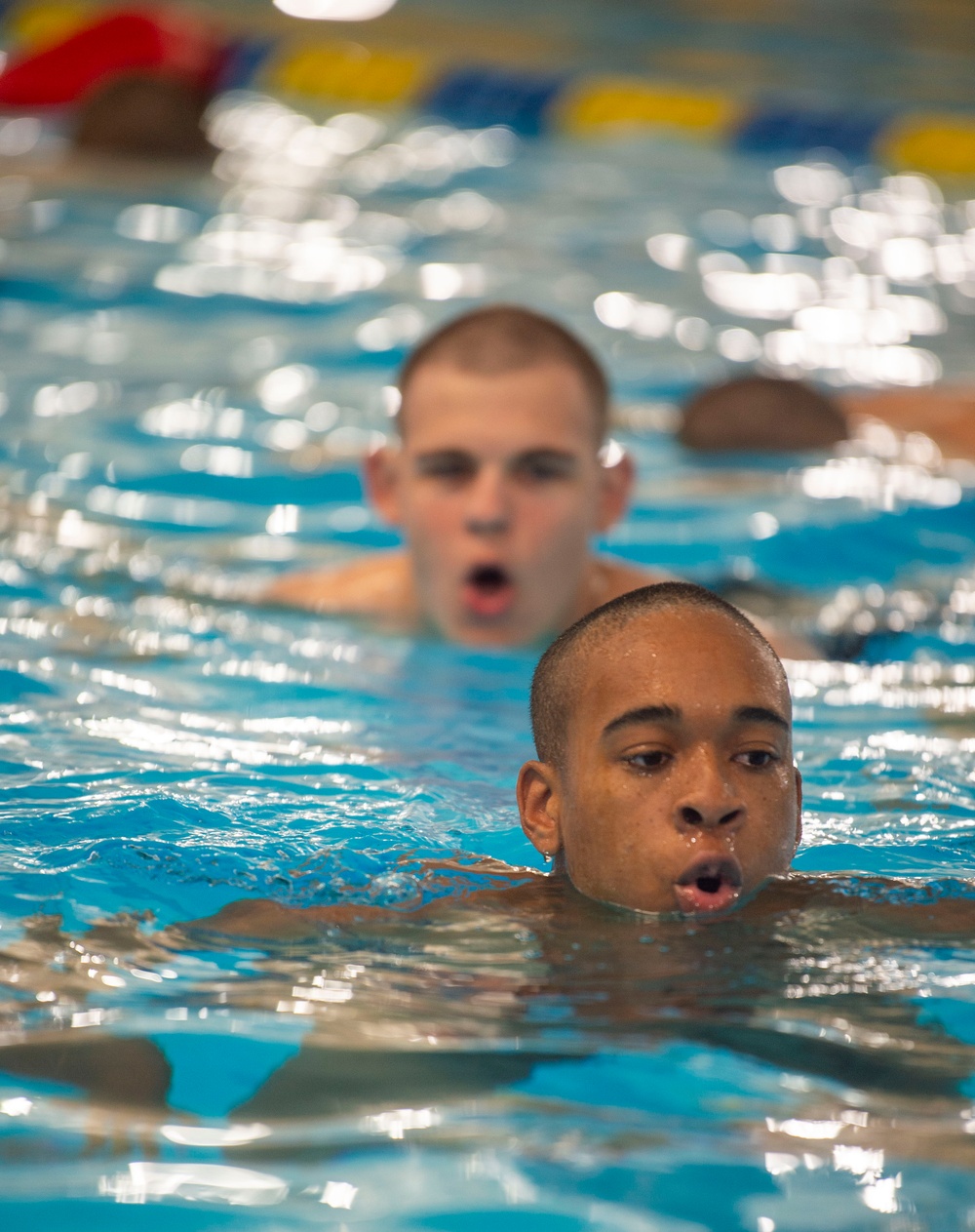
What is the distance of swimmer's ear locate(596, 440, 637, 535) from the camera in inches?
177

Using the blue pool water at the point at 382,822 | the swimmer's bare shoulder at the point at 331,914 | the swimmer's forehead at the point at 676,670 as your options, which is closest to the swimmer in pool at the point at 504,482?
the blue pool water at the point at 382,822

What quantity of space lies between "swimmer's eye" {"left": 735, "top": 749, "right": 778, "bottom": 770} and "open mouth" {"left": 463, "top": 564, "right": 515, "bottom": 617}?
5.54 feet

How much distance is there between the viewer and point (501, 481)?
4195 millimetres

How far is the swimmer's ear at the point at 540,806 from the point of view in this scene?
9.08 ft

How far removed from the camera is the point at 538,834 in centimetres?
279

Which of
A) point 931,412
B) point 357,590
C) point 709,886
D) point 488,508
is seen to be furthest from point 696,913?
point 931,412

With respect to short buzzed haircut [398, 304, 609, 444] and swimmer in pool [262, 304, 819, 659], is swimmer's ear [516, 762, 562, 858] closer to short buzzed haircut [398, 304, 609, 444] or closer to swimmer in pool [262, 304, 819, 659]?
swimmer in pool [262, 304, 819, 659]

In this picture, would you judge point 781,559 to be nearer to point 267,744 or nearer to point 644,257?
point 267,744

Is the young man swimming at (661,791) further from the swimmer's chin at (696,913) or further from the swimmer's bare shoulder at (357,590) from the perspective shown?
the swimmer's bare shoulder at (357,590)

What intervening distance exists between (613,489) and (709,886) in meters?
2.14

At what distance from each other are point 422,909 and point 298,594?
2.25 m

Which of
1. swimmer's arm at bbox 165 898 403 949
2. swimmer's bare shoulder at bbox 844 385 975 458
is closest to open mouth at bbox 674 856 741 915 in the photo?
swimmer's arm at bbox 165 898 403 949

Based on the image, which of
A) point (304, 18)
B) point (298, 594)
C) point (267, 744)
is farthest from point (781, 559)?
point (304, 18)

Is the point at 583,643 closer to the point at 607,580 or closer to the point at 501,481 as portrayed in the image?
the point at 501,481
